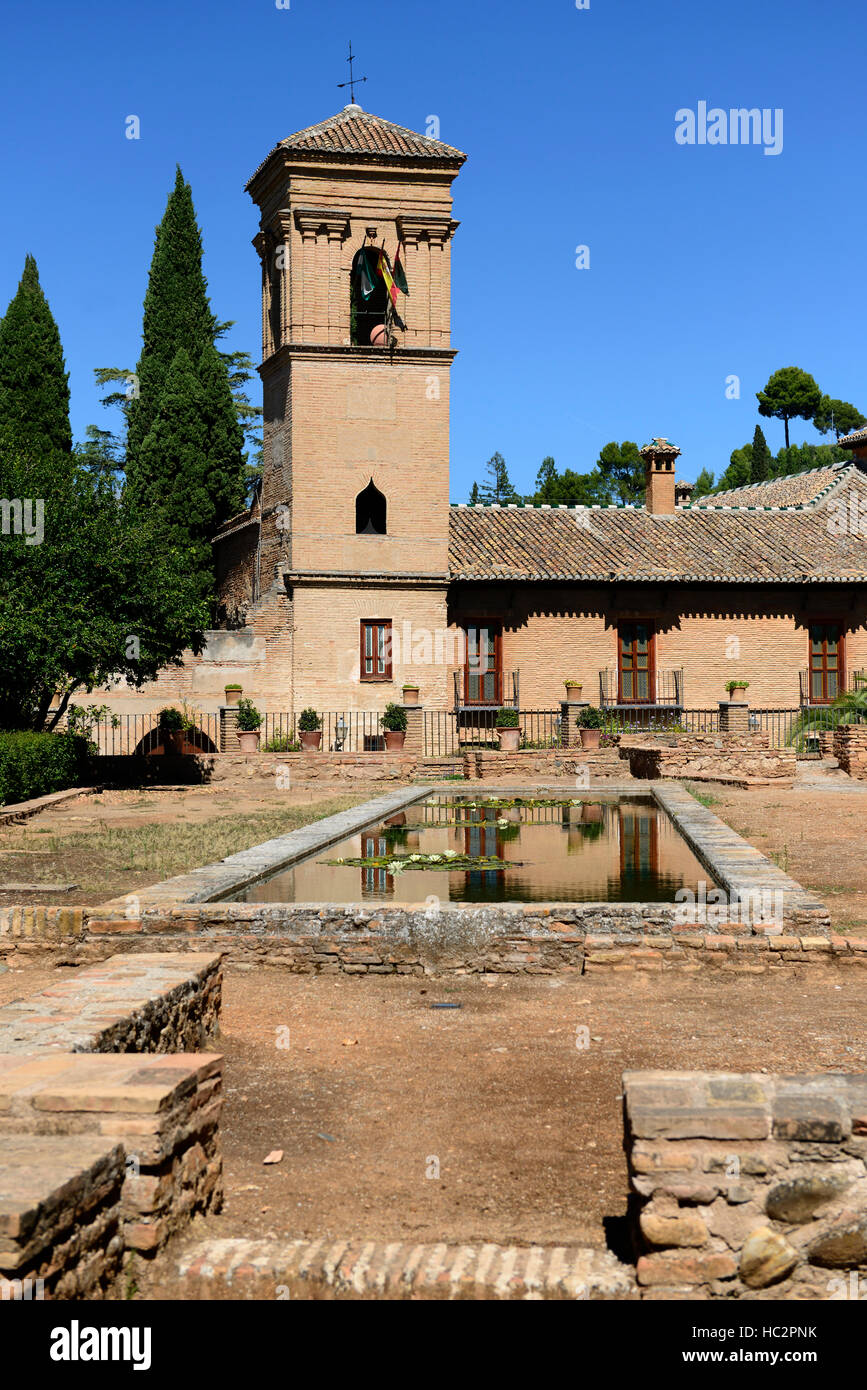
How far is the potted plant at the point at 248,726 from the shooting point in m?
25.1

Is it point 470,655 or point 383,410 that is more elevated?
point 383,410

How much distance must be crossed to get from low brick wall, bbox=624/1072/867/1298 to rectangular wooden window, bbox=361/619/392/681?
24.7 meters

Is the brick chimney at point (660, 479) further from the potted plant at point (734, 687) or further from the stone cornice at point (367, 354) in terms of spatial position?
the stone cornice at point (367, 354)

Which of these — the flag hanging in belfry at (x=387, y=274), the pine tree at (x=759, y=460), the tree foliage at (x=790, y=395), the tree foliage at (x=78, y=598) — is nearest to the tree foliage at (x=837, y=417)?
the tree foliage at (x=790, y=395)

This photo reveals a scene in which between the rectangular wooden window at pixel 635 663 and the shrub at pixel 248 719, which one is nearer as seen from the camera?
the shrub at pixel 248 719

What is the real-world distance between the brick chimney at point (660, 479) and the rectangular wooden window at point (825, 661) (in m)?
4.98

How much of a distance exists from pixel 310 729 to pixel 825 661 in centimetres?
1298

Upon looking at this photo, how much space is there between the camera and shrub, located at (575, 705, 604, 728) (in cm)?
2786

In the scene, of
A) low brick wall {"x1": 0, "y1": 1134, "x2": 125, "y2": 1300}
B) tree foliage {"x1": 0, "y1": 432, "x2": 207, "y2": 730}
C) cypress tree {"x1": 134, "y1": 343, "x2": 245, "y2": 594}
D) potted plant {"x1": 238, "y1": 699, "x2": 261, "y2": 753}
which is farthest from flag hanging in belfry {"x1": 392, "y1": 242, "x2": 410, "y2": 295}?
low brick wall {"x1": 0, "y1": 1134, "x2": 125, "y2": 1300}

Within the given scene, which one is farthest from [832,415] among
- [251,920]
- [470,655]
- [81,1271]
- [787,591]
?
[81,1271]

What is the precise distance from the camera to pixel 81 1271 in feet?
12.1

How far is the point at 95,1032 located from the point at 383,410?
974 inches

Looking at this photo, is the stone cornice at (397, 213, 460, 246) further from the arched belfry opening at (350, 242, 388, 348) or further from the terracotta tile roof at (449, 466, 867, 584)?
the terracotta tile roof at (449, 466, 867, 584)
